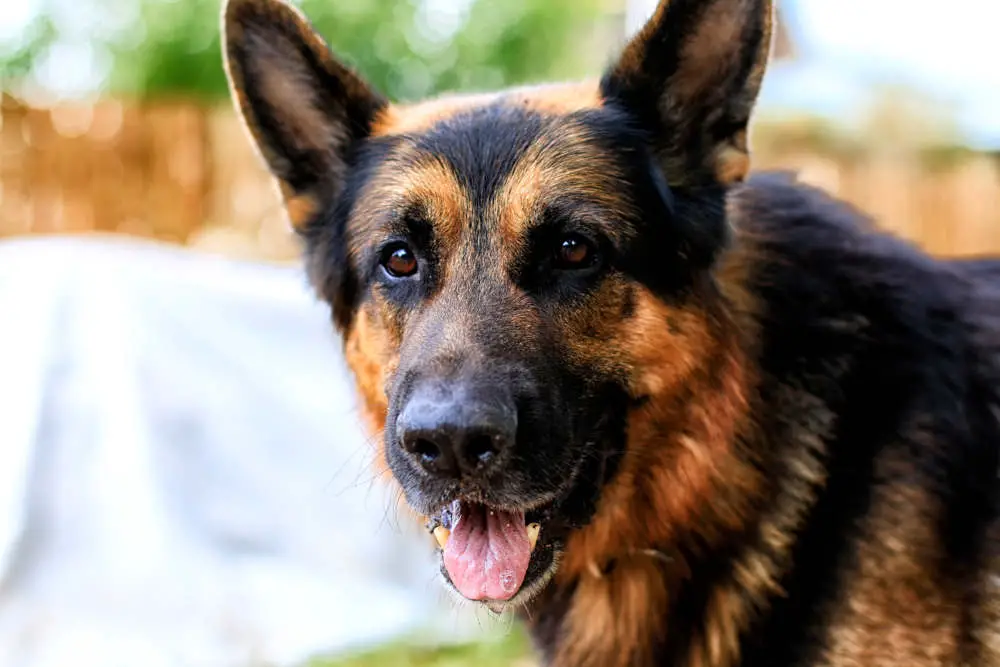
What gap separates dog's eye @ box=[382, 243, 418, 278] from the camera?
8.80ft

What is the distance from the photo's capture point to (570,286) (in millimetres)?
2531

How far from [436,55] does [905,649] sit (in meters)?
8.31

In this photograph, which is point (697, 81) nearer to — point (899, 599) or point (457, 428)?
point (457, 428)

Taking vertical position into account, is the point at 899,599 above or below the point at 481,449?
below

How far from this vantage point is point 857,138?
8852 millimetres

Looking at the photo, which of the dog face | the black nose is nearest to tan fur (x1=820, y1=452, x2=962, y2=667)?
the dog face

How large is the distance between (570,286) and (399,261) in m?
0.51

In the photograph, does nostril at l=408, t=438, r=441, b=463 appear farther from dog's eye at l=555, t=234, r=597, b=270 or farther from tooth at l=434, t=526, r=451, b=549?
dog's eye at l=555, t=234, r=597, b=270

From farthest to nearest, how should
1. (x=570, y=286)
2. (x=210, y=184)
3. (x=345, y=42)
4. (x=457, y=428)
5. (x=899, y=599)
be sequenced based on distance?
(x=345, y=42), (x=210, y=184), (x=570, y=286), (x=899, y=599), (x=457, y=428)

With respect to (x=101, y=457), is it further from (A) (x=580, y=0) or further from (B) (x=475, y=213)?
(A) (x=580, y=0)

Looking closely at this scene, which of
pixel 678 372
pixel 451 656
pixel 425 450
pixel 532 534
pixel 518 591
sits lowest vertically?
pixel 451 656

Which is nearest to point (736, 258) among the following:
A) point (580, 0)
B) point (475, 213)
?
point (475, 213)

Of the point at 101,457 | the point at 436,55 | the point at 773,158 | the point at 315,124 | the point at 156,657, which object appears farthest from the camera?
the point at 436,55

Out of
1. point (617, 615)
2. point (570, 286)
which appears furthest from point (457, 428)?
point (617, 615)
